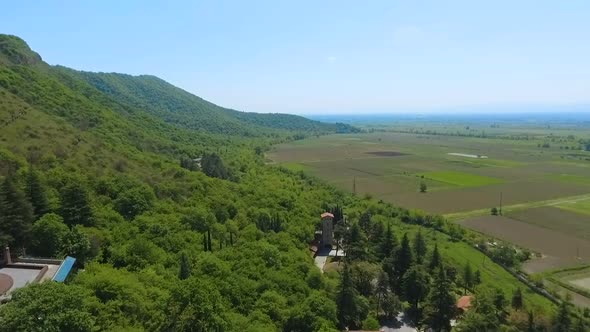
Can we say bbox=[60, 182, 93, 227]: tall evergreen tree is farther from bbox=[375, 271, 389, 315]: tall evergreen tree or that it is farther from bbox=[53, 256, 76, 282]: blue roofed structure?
bbox=[375, 271, 389, 315]: tall evergreen tree

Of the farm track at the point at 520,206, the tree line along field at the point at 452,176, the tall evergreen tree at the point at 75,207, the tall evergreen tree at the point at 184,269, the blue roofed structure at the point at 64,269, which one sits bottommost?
the farm track at the point at 520,206

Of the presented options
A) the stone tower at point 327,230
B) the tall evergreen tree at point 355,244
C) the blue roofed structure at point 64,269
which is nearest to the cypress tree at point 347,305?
the tall evergreen tree at point 355,244

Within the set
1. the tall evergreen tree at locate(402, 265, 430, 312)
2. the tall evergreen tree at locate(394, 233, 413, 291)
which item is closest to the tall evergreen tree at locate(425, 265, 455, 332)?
the tall evergreen tree at locate(402, 265, 430, 312)

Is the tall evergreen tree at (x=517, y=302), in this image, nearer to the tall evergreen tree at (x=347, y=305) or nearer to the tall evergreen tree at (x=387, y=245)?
the tall evergreen tree at (x=387, y=245)

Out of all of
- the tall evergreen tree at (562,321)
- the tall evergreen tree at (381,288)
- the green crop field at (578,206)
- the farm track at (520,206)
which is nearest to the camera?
the tall evergreen tree at (562,321)

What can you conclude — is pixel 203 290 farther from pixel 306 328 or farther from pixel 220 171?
pixel 220 171
